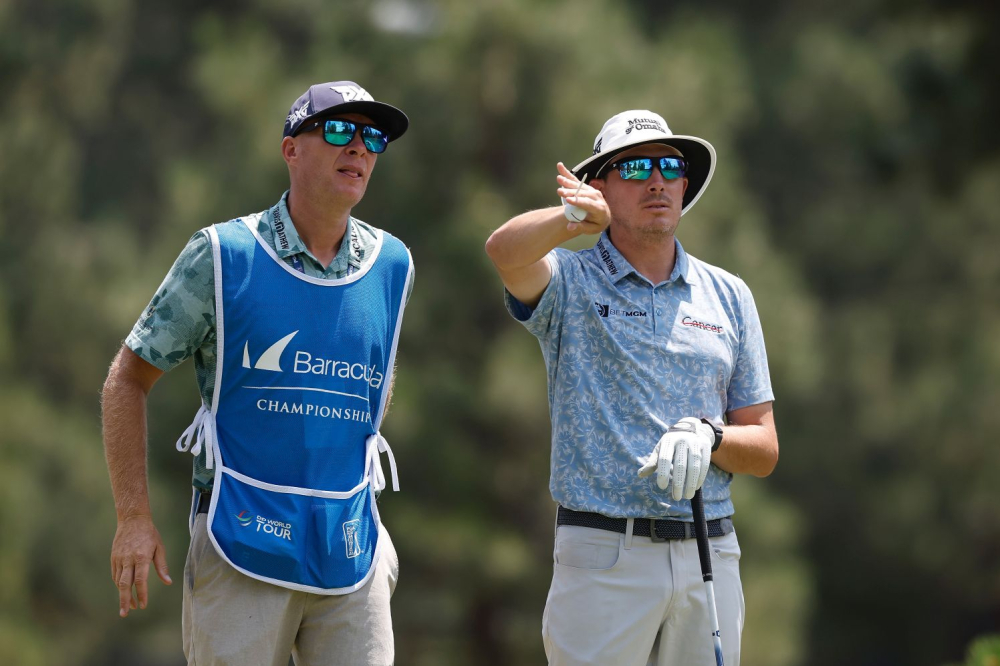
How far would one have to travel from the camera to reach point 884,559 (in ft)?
58.0

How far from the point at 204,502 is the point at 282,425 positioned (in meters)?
0.33

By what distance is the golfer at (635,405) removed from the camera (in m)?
3.88

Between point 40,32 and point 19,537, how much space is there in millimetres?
5807

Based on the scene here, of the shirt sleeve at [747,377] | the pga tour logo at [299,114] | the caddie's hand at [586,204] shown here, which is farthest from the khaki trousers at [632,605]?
the pga tour logo at [299,114]

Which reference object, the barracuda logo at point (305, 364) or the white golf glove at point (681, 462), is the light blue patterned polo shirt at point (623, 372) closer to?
the white golf glove at point (681, 462)

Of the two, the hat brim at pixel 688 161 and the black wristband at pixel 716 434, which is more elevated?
the hat brim at pixel 688 161

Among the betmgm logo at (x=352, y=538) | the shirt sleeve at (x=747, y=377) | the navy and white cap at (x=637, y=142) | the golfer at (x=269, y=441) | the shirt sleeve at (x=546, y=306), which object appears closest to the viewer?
the golfer at (x=269, y=441)

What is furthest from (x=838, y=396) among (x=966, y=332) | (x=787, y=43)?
(x=787, y=43)

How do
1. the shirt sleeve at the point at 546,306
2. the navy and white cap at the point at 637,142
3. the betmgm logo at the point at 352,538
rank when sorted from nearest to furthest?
the betmgm logo at the point at 352,538 < the shirt sleeve at the point at 546,306 < the navy and white cap at the point at 637,142

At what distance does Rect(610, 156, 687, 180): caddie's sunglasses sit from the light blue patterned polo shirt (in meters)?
0.24

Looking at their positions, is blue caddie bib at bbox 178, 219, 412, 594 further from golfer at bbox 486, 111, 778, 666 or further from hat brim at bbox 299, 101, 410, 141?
golfer at bbox 486, 111, 778, 666

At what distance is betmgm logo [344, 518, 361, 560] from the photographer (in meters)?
3.68

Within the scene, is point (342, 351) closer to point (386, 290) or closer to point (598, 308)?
point (386, 290)

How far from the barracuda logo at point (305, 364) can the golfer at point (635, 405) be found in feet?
1.85
